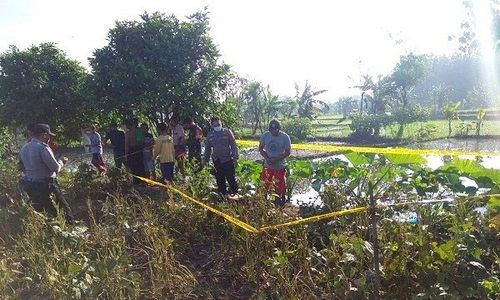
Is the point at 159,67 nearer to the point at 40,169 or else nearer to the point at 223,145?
the point at 223,145

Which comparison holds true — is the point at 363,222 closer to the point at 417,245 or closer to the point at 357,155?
the point at 417,245

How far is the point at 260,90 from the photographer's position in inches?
1168

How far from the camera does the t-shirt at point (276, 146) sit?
6410 millimetres

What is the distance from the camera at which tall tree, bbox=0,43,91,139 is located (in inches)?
602

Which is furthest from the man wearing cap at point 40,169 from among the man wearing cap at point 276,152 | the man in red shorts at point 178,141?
the man in red shorts at point 178,141

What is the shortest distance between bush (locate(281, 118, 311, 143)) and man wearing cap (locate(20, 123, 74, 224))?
1742 cm

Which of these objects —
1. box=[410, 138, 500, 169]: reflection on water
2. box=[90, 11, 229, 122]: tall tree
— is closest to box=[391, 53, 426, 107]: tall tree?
box=[410, 138, 500, 169]: reflection on water

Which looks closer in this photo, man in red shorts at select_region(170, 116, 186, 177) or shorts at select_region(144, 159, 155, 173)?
shorts at select_region(144, 159, 155, 173)

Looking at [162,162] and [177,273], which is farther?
[162,162]

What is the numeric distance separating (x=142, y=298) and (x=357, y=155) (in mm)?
3883

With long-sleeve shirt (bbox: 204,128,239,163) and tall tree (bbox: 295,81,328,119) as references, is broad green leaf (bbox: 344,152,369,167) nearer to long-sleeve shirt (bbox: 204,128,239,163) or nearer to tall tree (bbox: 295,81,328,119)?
long-sleeve shirt (bbox: 204,128,239,163)

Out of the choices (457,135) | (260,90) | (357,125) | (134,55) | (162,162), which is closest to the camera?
(162,162)

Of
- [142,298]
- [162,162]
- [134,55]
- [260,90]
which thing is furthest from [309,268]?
[260,90]

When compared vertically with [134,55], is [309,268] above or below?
below
